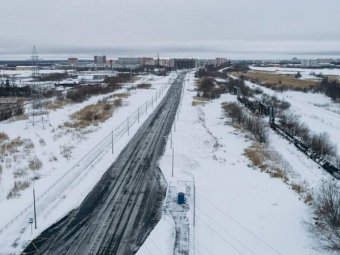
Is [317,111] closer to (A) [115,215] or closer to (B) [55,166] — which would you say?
(B) [55,166]

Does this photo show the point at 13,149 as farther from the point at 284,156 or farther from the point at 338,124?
the point at 338,124

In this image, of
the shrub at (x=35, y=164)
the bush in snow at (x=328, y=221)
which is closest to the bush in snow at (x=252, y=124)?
the bush in snow at (x=328, y=221)

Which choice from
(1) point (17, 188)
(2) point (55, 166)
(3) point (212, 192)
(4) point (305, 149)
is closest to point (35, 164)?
(2) point (55, 166)

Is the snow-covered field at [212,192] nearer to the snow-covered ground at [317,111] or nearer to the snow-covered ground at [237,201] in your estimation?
the snow-covered ground at [237,201]

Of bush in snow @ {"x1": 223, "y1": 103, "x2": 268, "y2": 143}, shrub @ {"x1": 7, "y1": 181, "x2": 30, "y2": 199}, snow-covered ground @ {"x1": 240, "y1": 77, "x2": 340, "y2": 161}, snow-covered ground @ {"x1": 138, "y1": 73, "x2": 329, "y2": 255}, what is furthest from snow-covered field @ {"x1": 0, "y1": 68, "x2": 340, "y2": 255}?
snow-covered ground @ {"x1": 240, "y1": 77, "x2": 340, "y2": 161}

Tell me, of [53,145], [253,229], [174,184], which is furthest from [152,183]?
[53,145]
